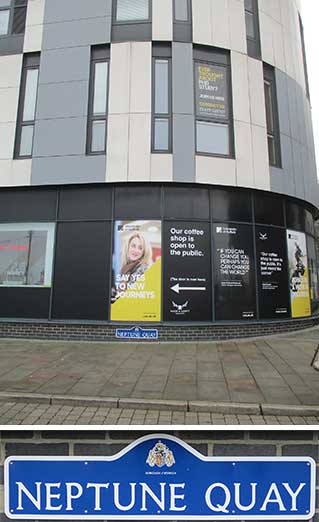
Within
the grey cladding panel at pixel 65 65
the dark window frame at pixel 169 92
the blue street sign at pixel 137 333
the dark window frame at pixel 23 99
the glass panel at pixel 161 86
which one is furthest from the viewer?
the dark window frame at pixel 23 99

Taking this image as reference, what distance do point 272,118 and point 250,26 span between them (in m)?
3.25

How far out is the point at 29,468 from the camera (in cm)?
121

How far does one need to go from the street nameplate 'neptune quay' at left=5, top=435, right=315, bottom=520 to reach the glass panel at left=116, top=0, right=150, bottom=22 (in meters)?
13.1

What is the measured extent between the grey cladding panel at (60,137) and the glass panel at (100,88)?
2.11 ft

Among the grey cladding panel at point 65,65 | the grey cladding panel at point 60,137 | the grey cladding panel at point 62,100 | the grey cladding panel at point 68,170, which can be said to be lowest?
the grey cladding panel at point 68,170

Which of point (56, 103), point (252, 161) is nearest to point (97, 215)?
point (56, 103)

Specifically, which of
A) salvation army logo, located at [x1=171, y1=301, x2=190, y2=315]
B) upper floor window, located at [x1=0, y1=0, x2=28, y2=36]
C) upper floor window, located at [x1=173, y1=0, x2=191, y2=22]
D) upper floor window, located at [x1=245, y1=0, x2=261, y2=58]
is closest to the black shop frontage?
salvation army logo, located at [x1=171, y1=301, x2=190, y2=315]

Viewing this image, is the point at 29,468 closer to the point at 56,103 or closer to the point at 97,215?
the point at 97,215

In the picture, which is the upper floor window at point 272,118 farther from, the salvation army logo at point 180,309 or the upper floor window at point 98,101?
the salvation army logo at point 180,309

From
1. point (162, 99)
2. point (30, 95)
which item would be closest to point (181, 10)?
point (162, 99)

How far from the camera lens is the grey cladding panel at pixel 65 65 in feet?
36.9

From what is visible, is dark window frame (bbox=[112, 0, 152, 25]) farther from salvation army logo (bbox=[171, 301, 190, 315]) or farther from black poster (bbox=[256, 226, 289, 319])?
salvation army logo (bbox=[171, 301, 190, 315])

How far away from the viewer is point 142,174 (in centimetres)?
1057

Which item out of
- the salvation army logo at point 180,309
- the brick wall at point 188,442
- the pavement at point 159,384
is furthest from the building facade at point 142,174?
the brick wall at point 188,442
